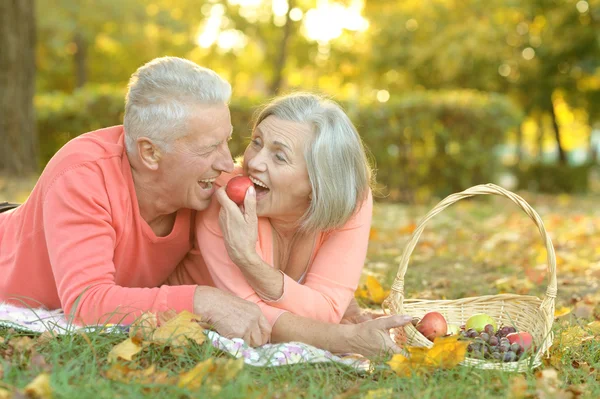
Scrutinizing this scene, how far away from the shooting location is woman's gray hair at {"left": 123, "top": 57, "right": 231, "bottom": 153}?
3.17 metres

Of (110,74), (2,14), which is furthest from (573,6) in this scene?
(110,74)

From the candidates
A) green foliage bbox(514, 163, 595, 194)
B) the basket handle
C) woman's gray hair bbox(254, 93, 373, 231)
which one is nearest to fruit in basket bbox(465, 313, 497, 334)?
the basket handle

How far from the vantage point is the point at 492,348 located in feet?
10.1

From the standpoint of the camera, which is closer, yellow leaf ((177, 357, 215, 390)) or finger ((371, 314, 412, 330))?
yellow leaf ((177, 357, 215, 390))

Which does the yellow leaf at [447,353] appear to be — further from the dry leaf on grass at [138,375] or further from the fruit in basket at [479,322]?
the dry leaf on grass at [138,375]

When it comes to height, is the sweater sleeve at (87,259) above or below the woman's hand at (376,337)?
above

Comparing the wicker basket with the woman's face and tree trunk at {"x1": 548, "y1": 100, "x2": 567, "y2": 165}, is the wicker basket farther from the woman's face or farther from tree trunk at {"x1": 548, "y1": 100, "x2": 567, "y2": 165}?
tree trunk at {"x1": 548, "y1": 100, "x2": 567, "y2": 165}

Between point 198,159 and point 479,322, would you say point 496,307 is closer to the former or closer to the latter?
point 479,322

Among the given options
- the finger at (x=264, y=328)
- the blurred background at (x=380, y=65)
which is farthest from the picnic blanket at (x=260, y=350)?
the blurred background at (x=380, y=65)

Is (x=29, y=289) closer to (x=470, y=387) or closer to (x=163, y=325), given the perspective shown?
(x=163, y=325)

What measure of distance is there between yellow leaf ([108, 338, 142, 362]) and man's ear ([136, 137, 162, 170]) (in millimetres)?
849

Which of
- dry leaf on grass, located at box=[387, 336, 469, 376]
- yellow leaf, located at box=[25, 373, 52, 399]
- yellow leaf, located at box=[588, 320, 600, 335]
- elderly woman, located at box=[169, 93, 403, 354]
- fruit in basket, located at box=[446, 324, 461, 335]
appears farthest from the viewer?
yellow leaf, located at box=[588, 320, 600, 335]

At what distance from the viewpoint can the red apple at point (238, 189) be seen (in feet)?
10.5

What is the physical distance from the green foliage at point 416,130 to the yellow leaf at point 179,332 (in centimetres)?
797
